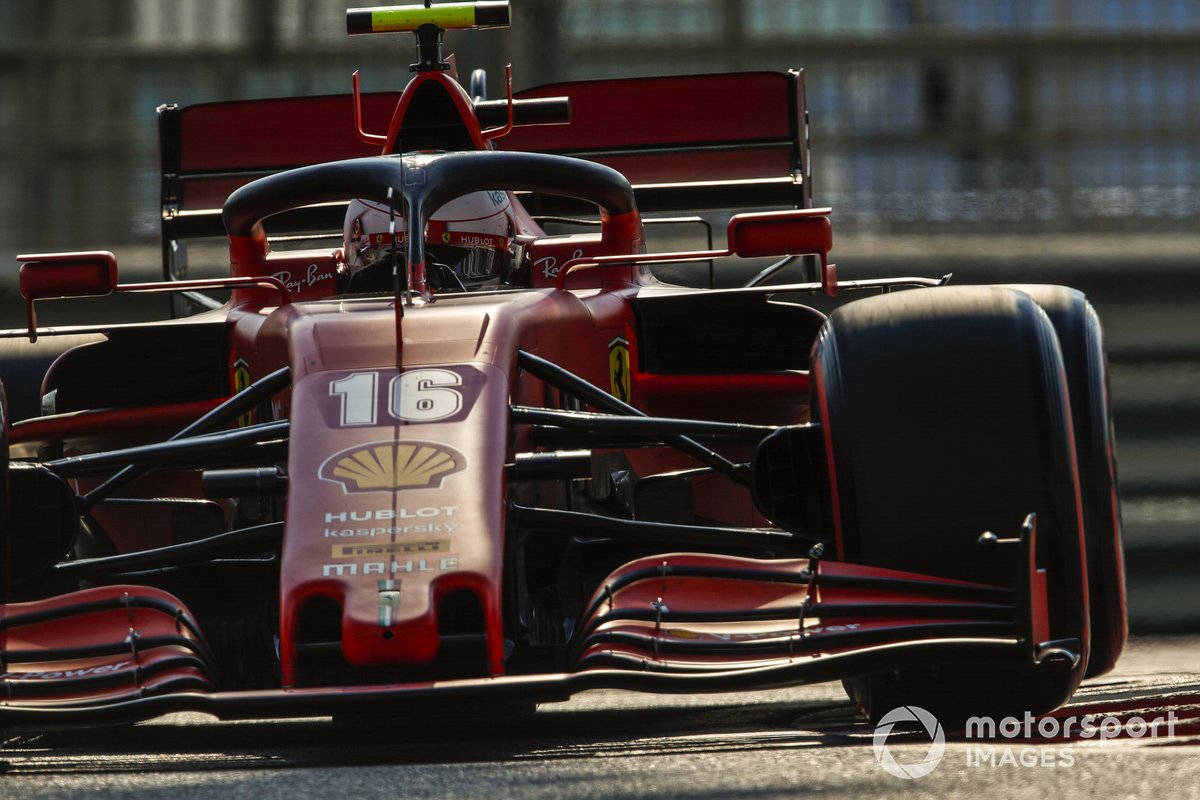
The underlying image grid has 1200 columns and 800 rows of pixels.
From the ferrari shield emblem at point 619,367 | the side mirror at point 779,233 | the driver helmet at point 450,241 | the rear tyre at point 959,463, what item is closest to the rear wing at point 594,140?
the driver helmet at point 450,241

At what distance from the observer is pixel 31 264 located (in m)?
3.44

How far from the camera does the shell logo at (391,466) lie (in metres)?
2.69

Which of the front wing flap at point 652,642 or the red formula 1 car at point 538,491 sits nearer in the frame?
the front wing flap at point 652,642

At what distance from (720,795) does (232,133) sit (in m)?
3.89

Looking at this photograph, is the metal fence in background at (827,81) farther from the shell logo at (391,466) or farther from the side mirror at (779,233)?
the shell logo at (391,466)

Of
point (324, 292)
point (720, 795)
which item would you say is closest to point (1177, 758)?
point (720, 795)

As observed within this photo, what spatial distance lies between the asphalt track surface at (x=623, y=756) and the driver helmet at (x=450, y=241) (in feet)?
3.20

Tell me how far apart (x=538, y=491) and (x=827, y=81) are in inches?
163

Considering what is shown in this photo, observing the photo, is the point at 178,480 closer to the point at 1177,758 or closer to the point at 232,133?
the point at 232,133

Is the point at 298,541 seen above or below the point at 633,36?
below

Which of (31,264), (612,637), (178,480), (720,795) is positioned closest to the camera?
(720,795)

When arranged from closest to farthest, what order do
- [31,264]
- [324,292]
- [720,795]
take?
[720,795] → [31,264] → [324,292]

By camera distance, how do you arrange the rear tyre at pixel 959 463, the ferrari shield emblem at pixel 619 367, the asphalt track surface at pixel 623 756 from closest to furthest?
the asphalt track surface at pixel 623 756 < the rear tyre at pixel 959 463 < the ferrari shield emblem at pixel 619 367

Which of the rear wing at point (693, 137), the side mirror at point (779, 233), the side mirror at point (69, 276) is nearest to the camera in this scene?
the side mirror at point (779, 233)
